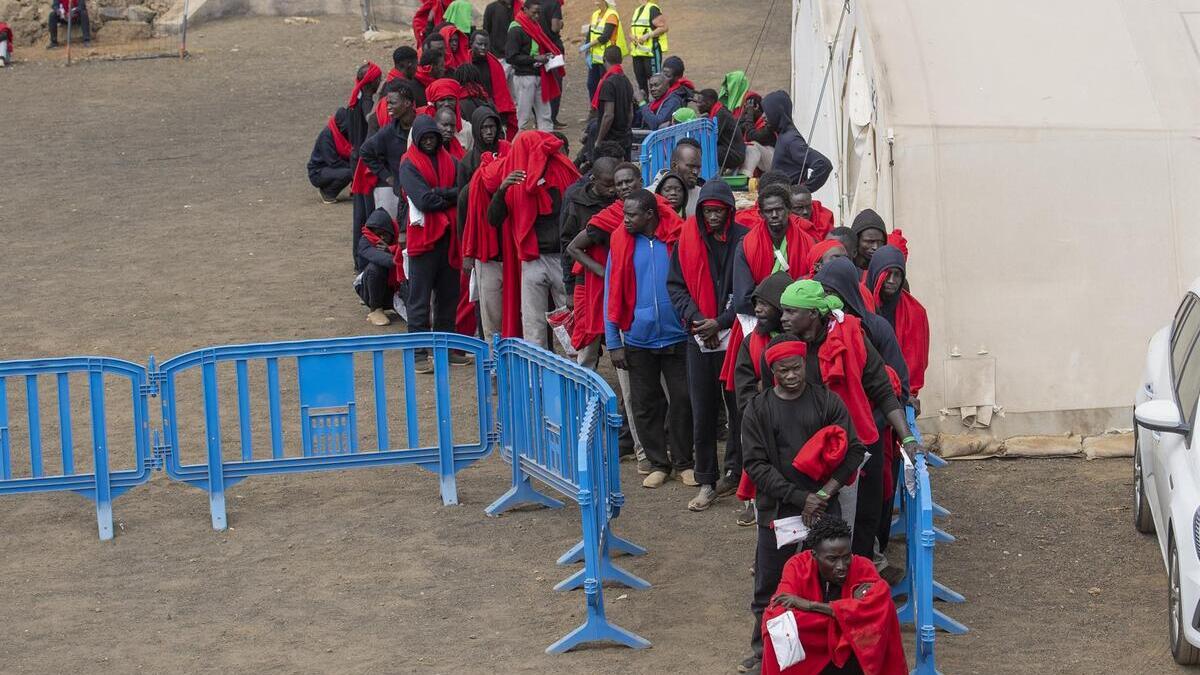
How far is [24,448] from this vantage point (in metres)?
10.8

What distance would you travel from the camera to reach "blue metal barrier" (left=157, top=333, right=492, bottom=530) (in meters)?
9.43

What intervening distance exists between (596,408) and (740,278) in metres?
1.32

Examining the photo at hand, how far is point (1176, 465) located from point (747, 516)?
2455 millimetres

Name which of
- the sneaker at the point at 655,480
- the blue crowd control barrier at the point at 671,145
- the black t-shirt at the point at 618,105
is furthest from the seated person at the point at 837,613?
the black t-shirt at the point at 618,105

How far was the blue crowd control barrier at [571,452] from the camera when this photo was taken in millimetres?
7797

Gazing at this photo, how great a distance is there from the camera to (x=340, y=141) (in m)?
16.8

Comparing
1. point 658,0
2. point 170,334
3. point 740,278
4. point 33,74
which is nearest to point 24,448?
point 170,334

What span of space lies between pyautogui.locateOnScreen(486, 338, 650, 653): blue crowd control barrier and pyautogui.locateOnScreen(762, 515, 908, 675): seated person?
46.9 inches

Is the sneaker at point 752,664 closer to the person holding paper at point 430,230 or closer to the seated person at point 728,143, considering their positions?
A: the person holding paper at point 430,230

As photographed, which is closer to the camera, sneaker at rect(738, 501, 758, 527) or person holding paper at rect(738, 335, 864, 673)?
person holding paper at rect(738, 335, 864, 673)

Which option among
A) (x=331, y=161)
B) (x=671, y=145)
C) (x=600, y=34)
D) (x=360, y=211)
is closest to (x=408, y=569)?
(x=360, y=211)

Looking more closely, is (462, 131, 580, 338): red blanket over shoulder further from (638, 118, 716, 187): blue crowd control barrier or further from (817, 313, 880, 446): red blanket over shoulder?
(817, 313, 880, 446): red blanket over shoulder

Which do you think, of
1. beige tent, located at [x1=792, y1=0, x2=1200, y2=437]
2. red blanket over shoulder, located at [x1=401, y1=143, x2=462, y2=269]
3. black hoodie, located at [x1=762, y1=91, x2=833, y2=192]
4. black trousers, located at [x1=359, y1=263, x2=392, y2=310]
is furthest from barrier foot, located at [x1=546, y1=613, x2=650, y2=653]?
black trousers, located at [x1=359, y1=263, x2=392, y2=310]

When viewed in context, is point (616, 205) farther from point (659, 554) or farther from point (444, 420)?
point (659, 554)
